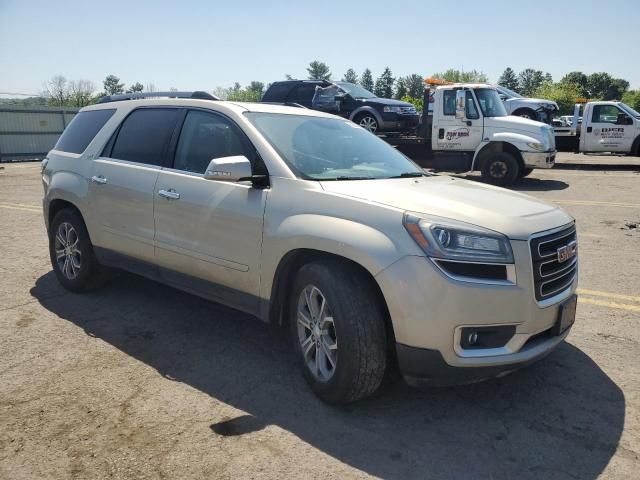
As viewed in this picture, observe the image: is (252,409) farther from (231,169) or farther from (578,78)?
(578,78)

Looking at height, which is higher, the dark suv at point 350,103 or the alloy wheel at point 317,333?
the dark suv at point 350,103

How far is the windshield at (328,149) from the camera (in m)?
3.60

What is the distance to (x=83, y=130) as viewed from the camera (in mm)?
5207

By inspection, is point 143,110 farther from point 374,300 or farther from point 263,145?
point 374,300

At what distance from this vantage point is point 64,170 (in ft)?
16.7

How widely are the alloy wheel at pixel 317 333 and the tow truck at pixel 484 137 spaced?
11102 millimetres

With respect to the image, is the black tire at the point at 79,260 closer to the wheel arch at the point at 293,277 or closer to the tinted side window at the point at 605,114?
the wheel arch at the point at 293,277

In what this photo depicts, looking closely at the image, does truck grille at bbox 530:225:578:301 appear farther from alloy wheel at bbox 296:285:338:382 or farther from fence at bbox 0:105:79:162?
fence at bbox 0:105:79:162

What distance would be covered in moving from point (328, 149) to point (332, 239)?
44.2 inches

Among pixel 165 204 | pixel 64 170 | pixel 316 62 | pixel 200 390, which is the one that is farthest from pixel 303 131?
pixel 316 62

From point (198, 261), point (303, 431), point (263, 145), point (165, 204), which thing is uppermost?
point (263, 145)

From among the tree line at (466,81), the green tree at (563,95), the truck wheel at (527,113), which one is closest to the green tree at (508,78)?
the tree line at (466,81)

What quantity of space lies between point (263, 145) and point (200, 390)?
163 centimetres

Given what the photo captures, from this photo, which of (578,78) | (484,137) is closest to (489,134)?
(484,137)
